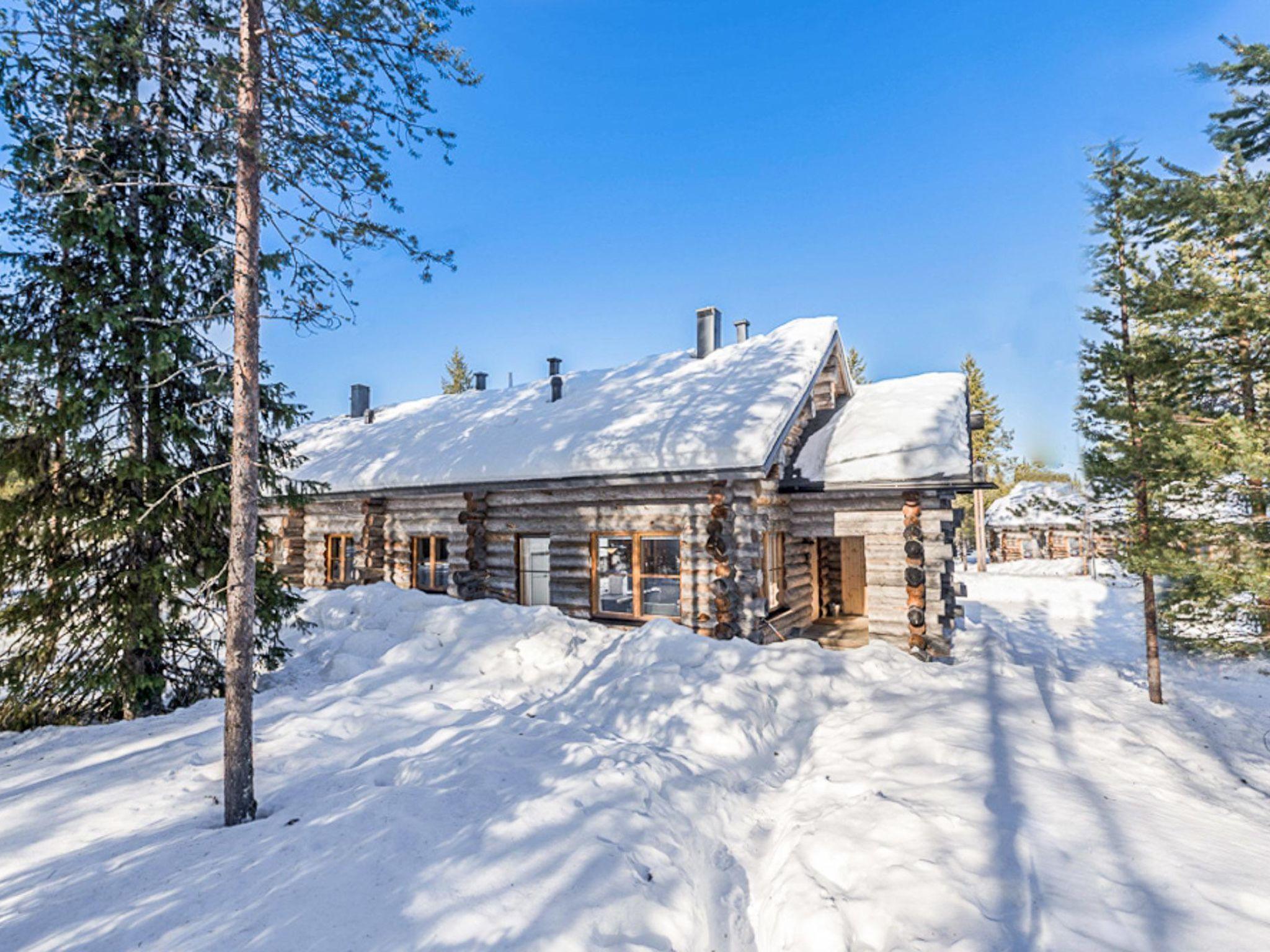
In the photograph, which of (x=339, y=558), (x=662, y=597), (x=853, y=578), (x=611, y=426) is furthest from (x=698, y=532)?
(x=339, y=558)

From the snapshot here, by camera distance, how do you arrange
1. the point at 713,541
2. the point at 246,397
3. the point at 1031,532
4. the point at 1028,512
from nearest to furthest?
the point at 246,397 → the point at 713,541 → the point at 1028,512 → the point at 1031,532

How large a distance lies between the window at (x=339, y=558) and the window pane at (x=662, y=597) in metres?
8.87

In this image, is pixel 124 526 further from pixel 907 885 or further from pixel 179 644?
pixel 907 885

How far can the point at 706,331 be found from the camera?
53.1 feet

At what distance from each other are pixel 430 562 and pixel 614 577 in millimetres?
5040

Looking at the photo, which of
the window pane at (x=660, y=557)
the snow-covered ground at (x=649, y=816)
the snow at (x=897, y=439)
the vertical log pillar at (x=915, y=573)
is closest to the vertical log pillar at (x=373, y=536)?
the snow-covered ground at (x=649, y=816)

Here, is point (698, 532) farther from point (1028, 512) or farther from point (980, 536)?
point (980, 536)

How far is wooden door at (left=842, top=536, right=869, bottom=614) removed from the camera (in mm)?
15445

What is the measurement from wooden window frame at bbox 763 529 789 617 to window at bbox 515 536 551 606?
16.8 feet

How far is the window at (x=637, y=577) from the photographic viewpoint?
11.8 meters

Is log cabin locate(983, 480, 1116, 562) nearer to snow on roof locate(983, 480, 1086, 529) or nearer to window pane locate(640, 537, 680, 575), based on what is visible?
snow on roof locate(983, 480, 1086, 529)

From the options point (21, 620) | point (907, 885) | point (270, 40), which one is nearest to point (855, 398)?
point (907, 885)

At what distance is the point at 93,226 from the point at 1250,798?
1572cm

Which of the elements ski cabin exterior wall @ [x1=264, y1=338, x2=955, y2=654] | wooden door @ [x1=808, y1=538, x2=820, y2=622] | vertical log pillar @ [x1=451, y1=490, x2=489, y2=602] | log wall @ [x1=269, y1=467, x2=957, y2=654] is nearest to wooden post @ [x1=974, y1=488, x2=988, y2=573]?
ski cabin exterior wall @ [x1=264, y1=338, x2=955, y2=654]
